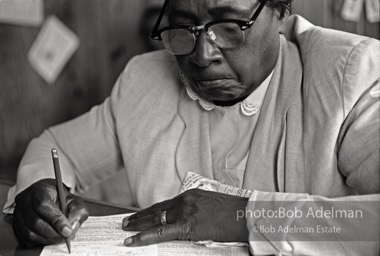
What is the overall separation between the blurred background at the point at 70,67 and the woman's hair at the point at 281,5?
3.31 ft

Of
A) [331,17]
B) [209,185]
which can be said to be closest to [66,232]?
[209,185]

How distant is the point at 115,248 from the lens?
129 cm

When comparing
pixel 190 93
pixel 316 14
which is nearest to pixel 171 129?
pixel 190 93

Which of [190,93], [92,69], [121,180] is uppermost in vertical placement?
[190,93]

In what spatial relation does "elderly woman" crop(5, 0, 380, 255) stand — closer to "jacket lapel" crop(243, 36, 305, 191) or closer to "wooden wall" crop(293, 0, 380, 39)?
"jacket lapel" crop(243, 36, 305, 191)

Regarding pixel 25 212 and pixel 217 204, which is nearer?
pixel 217 204

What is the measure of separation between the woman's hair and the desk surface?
Result: 2.00 ft

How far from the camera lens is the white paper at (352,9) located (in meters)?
2.28

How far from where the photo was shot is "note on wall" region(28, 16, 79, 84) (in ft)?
Answer: 7.98

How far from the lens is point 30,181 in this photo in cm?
163

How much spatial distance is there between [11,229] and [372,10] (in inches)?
59.1

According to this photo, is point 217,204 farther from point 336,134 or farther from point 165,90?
point 165,90

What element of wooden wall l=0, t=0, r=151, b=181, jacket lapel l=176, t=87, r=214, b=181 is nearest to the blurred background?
wooden wall l=0, t=0, r=151, b=181

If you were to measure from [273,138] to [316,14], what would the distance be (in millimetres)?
858
